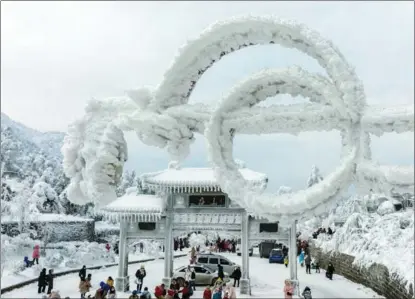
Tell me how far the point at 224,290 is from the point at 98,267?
9.19 meters

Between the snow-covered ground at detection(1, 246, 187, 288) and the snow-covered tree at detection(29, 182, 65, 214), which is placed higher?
the snow-covered tree at detection(29, 182, 65, 214)

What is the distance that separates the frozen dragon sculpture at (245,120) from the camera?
7.45 ft

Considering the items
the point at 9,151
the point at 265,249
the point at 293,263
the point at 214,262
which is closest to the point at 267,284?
the point at 214,262

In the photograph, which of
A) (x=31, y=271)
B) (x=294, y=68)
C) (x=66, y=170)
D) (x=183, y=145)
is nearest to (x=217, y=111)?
(x=183, y=145)

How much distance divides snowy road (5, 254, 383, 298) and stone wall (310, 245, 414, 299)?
0.25m

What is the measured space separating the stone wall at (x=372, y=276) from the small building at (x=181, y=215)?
281 cm

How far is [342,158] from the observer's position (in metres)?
2.33

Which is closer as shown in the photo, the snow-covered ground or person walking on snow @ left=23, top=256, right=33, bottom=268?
the snow-covered ground

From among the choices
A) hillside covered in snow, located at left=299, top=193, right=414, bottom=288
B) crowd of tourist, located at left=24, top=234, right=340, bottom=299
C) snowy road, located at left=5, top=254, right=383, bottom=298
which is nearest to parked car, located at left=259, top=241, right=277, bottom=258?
hillside covered in snow, located at left=299, top=193, right=414, bottom=288

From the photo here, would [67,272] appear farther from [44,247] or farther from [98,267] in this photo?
[44,247]

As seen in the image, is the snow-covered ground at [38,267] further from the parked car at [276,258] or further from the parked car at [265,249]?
the parked car at [276,258]

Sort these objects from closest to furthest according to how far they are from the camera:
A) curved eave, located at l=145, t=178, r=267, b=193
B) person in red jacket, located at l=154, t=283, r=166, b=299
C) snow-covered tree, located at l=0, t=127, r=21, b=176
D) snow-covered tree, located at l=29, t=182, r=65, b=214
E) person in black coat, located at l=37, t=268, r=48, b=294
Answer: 1. person in red jacket, located at l=154, t=283, r=166, b=299
2. person in black coat, located at l=37, t=268, r=48, b=294
3. curved eave, located at l=145, t=178, r=267, b=193
4. snow-covered tree, located at l=29, t=182, r=65, b=214
5. snow-covered tree, located at l=0, t=127, r=21, b=176

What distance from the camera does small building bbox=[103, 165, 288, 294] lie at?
42.1ft

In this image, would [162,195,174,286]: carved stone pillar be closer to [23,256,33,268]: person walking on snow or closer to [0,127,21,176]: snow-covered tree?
[23,256,33,268]: person walking on snow
